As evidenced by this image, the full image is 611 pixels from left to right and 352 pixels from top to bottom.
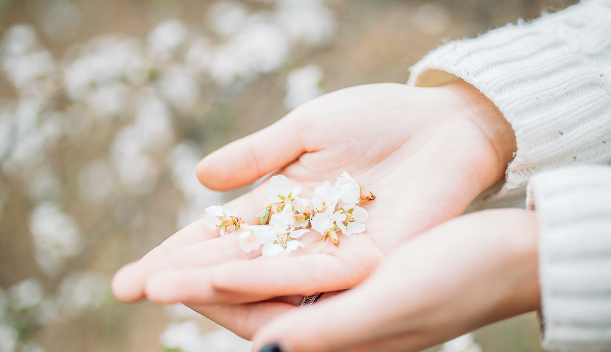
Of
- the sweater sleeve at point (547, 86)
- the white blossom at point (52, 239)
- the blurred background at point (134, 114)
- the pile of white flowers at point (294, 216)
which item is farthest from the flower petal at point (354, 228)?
the white blossom at point (52, 239)

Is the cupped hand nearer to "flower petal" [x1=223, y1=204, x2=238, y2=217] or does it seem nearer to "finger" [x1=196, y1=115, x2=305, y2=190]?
"flower petal" [x1=223, y1=204, x2=238, y2=217]

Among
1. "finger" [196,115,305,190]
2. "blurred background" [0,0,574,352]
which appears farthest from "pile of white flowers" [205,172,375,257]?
"blurred background" [0,0,574,352]

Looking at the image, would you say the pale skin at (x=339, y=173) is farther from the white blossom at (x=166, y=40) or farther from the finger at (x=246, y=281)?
the white blossom at (x=166, y=40)

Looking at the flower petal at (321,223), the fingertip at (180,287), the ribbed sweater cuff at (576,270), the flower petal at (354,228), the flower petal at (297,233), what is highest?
the fingertip at (180,287)

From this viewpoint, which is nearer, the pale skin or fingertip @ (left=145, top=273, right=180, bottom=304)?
fingertip @ (left=145, top=273, right=180, bottom=304)

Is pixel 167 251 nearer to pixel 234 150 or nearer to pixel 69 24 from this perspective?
pixel 234 150

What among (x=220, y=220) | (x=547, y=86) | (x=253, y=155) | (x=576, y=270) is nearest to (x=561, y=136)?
(x=547, y=86)

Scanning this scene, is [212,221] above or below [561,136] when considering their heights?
above

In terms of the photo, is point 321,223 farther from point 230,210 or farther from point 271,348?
point 271,348
